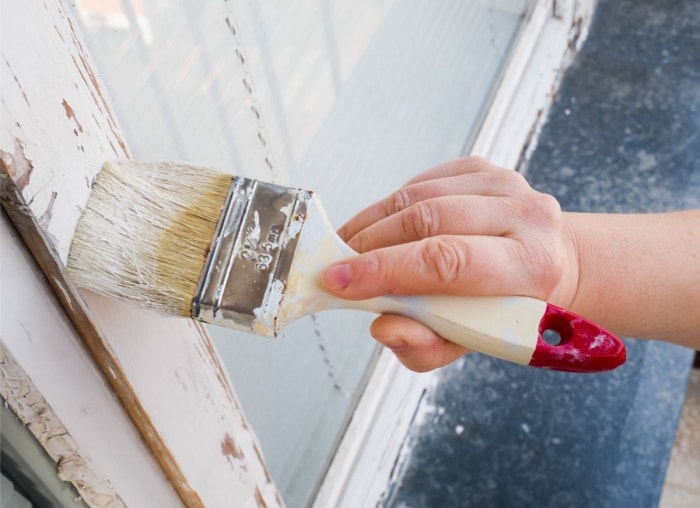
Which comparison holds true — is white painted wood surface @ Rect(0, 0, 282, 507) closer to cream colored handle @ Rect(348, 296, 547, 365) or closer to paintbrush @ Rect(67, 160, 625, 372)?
paintbrush @ Rect(67, 160, 625, 372)

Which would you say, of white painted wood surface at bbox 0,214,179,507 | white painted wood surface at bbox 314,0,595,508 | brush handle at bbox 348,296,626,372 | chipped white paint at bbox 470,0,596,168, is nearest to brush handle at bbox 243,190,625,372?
brush handle at bbox 348,296,626,372

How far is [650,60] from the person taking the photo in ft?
5.48

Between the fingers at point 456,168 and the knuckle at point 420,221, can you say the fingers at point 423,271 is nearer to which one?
the knuckle at point 420,221

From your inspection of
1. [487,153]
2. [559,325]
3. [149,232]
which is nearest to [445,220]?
[559,325]

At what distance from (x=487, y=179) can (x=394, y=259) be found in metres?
0.17

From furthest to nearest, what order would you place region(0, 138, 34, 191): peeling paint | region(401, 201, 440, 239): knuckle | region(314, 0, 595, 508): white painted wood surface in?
region(314, 0, 595, 508): white painted wood surface → region(401, 201, 440, 239): knuckle → region(0, 138, 34, 191): peeling paint

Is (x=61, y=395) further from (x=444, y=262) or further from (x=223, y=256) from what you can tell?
(x=444, y=262)

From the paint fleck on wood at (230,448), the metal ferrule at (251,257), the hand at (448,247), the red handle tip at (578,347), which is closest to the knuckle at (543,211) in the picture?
the hand at (448,247)

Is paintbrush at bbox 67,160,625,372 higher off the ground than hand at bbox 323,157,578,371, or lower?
higher

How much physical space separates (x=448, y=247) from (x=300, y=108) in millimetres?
364

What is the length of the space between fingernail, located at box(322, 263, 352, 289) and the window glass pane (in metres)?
0.21

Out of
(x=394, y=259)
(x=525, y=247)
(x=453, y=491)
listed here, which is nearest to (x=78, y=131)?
(x=394, y=259)

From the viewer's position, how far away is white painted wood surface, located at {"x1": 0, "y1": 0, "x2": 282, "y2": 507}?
42 centimetres

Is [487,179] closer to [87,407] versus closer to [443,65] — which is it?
[87,407]
